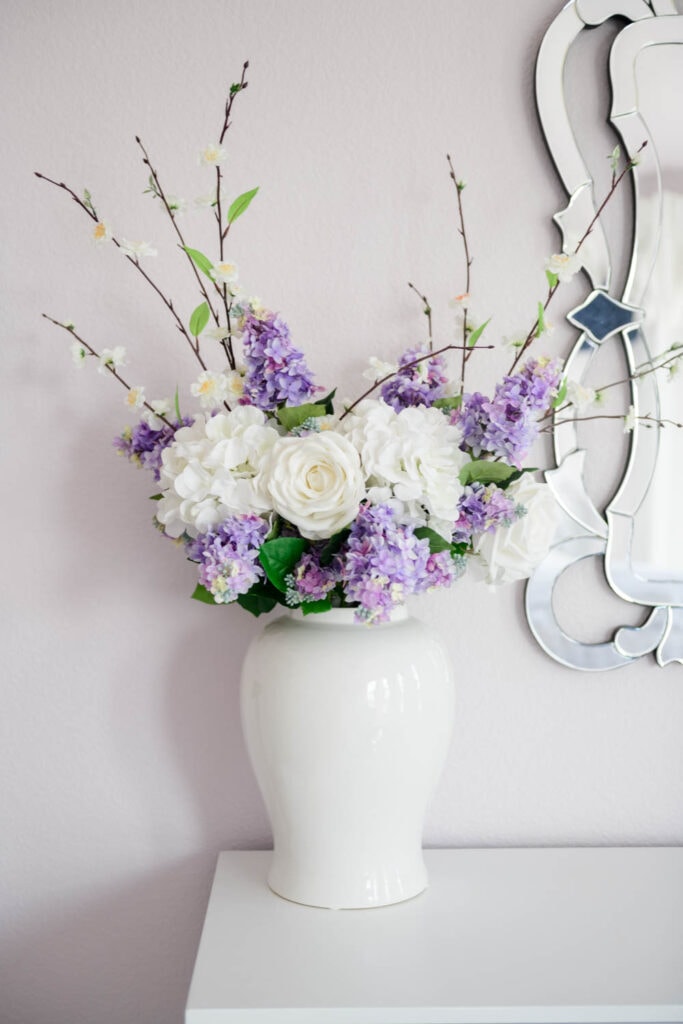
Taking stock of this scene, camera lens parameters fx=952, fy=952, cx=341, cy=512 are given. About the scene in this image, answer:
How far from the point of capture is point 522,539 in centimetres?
107

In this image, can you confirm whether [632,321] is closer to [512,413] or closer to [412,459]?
[512,413]

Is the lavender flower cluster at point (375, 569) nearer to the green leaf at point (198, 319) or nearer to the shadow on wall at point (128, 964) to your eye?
the green leaf at point (198, 319)

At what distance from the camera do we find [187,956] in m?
1.36

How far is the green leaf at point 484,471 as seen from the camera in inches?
42.3

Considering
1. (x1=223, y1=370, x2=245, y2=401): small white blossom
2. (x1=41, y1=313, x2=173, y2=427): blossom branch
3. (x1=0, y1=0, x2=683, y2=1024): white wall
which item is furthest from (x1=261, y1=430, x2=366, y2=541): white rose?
(x1=0, y1=0, x2=683, y2=1024): white wall

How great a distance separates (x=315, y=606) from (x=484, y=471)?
24cm

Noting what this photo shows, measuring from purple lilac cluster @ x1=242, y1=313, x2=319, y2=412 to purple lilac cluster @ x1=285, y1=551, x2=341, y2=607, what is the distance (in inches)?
7.2

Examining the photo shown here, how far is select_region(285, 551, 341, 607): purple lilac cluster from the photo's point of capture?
40.3 inches

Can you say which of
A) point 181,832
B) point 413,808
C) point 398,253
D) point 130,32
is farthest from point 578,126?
point 181,832

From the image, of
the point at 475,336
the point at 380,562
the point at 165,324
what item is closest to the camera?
the point at 380,562

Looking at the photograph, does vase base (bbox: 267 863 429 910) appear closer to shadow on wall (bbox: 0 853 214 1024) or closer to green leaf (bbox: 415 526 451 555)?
shadow on wall (bbox: 0 853 214 1024)

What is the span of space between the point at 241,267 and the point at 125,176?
0.66ft

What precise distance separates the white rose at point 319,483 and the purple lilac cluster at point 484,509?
5.4 inches

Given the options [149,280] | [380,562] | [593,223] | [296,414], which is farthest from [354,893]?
[593,223]
